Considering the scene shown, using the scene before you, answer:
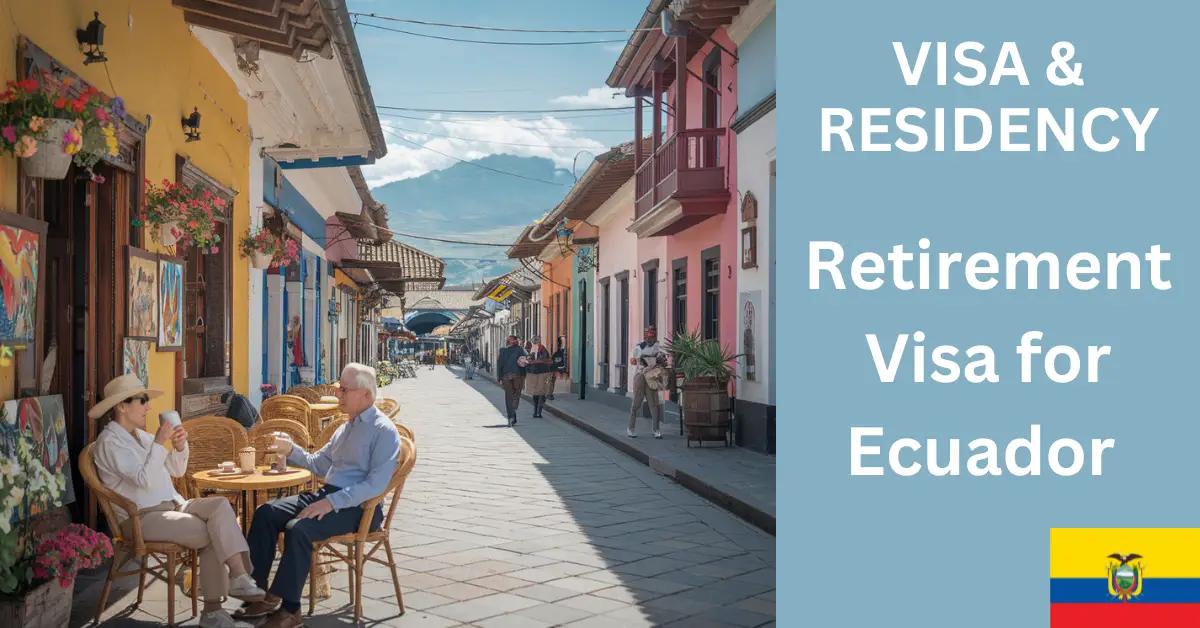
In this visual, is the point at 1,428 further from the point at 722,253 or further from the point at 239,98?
the point at 722,253

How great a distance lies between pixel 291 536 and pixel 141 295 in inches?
111

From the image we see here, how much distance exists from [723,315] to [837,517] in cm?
1161

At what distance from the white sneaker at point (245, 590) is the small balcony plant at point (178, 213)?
2847 millimetres

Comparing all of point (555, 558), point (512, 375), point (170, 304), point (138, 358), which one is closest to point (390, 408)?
point (170, 304)

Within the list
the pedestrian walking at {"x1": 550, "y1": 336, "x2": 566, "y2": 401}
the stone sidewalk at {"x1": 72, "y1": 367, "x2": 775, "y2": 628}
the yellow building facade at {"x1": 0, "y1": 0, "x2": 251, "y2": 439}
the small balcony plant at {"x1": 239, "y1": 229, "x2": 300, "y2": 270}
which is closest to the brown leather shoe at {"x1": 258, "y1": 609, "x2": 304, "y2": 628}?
the stone sidewalk at {"x1": 72, "y1": 367, "x2": 775, "y2": 628}

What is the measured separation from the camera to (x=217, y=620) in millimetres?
4770

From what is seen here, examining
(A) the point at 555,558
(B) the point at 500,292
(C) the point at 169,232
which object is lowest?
(A) the point at 555,558

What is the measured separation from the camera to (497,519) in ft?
26.3

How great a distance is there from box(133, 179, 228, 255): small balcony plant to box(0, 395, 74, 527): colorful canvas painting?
1.74m

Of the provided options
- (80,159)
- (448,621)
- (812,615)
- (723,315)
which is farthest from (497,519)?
(723,315)

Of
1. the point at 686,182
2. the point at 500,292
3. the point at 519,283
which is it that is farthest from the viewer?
the point at 500,292

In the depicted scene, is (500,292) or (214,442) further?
(500,292)

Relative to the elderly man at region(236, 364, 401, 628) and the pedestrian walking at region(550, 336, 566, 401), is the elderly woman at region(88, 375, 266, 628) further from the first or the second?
the pedestrian walking at region(550, 336, 566, 401)

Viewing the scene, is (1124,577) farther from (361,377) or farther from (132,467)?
(132,467)
